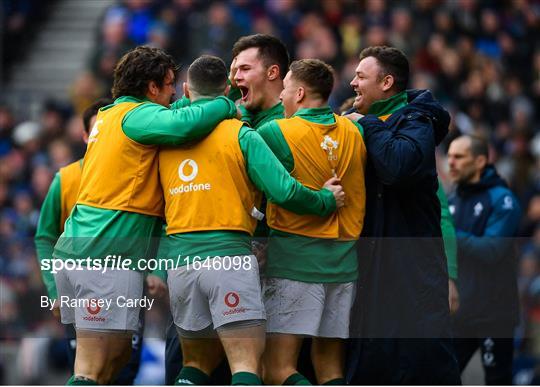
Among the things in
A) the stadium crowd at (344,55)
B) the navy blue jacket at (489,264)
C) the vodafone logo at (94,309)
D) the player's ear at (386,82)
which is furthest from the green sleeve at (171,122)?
the stadium crowd at (344,55)

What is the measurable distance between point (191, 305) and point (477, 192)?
3.32 metres

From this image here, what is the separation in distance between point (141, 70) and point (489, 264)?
3362 mm

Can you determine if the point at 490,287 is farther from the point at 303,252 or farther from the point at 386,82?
the point at 303,252


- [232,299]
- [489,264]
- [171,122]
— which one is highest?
[171,122]

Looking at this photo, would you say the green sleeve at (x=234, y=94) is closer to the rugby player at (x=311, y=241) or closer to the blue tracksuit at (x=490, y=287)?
the rugby player at (x=311, y=241)

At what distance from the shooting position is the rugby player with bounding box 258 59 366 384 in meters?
7.54

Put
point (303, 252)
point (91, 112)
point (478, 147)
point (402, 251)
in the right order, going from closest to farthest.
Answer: point (303, 252) → point (402, 251) → point (91, 112) → point (478, 147)

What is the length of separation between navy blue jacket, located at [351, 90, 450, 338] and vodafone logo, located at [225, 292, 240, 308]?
889 millimetres

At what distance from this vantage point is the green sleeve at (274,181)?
7235mm

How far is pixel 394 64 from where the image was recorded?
26.1 ft

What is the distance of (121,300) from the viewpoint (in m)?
7.44

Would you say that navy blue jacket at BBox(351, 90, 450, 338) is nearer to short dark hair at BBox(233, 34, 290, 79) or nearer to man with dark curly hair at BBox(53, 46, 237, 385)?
short dark hair at BBox(233, 34, 290, 79)

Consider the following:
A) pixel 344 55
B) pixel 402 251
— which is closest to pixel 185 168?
pixel 402 251

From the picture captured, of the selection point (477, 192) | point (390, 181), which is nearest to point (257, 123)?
point (390, 181)
